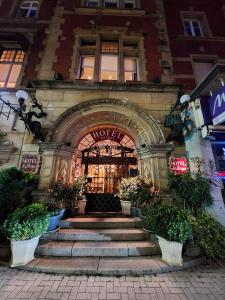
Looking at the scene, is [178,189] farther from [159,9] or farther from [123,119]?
[159,9]

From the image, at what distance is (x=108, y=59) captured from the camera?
8664 mm

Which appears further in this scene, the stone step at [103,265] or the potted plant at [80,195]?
the potted plant at [80,195]

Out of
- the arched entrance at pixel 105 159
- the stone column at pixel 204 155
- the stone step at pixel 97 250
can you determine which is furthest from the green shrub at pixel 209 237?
the arched entrance at pixel 105 159

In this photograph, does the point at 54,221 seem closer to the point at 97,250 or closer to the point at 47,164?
the point at 97,250

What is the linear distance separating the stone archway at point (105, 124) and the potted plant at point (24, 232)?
6.42 feet

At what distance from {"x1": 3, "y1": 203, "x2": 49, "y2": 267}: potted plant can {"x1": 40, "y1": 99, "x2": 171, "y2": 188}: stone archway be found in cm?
196

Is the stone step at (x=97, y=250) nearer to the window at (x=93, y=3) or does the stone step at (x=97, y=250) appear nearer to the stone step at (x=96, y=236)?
the stone step at (x=96, y=236)

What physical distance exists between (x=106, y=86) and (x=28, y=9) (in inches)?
334

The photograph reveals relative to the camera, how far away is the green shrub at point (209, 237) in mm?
3904

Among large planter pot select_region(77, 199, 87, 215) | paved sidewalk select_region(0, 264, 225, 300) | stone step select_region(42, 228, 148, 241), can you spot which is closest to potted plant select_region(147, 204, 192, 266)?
paved sidewalk select_region(0, 264, 225, 300)

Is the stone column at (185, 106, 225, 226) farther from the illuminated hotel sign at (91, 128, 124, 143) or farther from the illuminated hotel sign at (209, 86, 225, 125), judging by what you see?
the illuminated hotel sign at (91, 128, 124, 143)

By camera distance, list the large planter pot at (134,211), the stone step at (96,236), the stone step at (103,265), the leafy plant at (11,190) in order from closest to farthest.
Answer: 1. the stone step at (103,265)
2. the leafy plant at (11,190)
3. the stone step at (96,236)
4. the large planter pot at (134,211)

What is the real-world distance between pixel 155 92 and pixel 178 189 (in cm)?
445

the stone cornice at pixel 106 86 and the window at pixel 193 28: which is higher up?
the window at pixel 193 28
